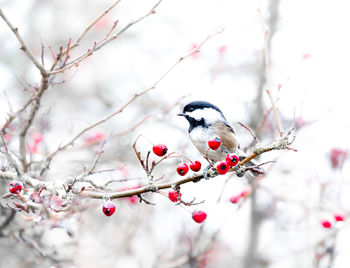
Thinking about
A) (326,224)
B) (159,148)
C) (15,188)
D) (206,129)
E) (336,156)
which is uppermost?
(336,156)

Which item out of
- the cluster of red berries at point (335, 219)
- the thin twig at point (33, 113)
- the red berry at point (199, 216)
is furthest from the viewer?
the cluster of red berries at point (335, 219)

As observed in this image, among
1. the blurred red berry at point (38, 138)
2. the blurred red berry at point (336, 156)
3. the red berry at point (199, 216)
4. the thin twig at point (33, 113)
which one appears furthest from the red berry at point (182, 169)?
→ the blurred red berry at point (336, 156)

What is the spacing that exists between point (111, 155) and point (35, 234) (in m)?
0.98

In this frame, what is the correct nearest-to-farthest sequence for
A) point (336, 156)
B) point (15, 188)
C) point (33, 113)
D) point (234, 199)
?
point (15, 188) → point (33, 113) → point (234, 199) → point (336, 156)

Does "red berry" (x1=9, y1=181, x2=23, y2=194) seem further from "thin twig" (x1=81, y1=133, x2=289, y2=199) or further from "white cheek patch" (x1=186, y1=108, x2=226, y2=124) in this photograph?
"white cheek patch" (x1=186, y1=108, x2=226, y2=124)

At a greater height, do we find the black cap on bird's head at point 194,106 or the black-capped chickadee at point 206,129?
the black cap on bird's head at point 194,106

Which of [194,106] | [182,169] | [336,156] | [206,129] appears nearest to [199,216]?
[182,169]

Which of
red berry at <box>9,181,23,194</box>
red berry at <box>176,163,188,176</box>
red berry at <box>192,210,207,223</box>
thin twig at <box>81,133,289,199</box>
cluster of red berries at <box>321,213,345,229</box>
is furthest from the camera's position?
cluster of red berries at <box>321,213,345,229</box>

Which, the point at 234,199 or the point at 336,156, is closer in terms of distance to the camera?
the point at 234,199

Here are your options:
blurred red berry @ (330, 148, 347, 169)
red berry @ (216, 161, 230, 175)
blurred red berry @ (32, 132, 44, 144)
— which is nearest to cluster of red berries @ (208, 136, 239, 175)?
red berry @ (216, 161, 230, 175)

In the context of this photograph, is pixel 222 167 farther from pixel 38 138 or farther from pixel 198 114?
pixel 38 138

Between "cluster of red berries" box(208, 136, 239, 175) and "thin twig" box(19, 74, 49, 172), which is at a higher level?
"thin twig" box(19, 74, 49, 172)

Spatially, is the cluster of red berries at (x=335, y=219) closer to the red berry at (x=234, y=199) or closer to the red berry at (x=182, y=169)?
the red berry at (x=234, y=199)

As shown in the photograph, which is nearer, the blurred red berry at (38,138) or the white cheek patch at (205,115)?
the white cheek patch at (205,115)
